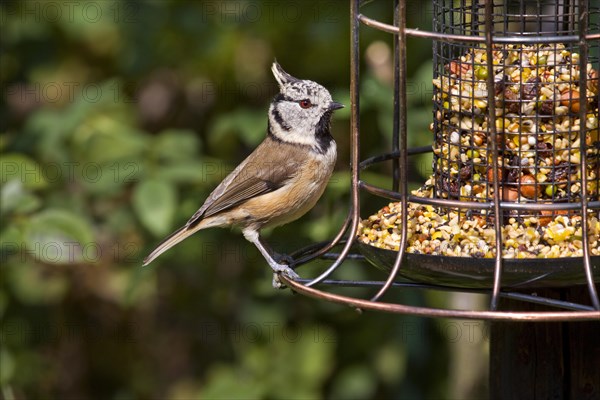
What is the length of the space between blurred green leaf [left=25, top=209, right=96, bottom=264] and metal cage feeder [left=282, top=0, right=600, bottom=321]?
5.09 feet

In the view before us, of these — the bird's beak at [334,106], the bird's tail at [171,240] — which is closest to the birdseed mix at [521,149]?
the bird's beak at [334,106]

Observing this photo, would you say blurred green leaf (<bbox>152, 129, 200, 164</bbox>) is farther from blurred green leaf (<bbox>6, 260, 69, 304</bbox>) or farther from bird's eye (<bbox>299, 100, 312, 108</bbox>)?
blurred green leaf (<bbox>6, 260, 69, 304</bbox>)

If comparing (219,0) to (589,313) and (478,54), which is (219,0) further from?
(589,313)

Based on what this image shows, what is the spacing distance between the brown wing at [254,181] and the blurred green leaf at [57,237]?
22.6 inches

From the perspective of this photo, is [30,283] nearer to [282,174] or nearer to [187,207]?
[187,207]

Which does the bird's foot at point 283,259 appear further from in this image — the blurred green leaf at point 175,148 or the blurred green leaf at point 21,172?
the blurred green leaf at point 21,172

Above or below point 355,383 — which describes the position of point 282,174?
above

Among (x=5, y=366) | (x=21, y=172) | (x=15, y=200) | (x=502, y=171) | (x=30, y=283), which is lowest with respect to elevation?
(x=5, y=366)

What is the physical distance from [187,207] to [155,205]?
389 mm

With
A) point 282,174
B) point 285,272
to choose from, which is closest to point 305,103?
point 282,174

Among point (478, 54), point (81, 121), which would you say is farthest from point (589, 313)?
point (81, 121)

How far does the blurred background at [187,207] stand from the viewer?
5.55 m

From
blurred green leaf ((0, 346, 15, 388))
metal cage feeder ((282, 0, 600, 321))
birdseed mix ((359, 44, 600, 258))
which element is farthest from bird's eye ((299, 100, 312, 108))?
blurred green leaf ((0, 346, 15, 388))

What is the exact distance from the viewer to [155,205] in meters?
5.38
